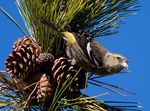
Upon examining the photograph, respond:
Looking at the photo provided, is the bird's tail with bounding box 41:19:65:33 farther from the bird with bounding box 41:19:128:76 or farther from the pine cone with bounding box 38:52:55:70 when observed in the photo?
the pine cone with bounding box 38:52:55:70

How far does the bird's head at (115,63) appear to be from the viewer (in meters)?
2.19

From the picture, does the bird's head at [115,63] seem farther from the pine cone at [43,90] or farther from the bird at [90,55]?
the pine cone at [43,90]

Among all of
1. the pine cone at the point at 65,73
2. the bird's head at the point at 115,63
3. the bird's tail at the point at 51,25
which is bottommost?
the pine cone at the point at 65,73

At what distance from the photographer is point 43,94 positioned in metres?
1.66

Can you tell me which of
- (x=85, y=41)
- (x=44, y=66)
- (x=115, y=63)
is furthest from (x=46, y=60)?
(x=115, y=63)

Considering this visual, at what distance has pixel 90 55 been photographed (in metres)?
2.15

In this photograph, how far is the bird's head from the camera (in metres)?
2.19

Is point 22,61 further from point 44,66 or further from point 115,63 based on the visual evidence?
point 115,63

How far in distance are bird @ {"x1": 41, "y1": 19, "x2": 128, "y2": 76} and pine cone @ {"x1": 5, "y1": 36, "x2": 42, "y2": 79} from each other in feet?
1.00

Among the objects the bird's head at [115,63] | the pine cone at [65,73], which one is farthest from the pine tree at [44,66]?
→ the bird's head at [115,63]

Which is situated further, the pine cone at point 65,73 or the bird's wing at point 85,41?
the bird's wing at point 85,41

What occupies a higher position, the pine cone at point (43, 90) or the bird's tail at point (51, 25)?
the bird's tail at point (51, 25)

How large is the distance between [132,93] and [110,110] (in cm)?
24

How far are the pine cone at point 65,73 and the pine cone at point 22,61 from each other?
180 millimetres
